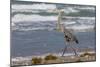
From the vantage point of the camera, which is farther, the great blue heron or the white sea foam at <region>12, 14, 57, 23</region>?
the great blue heron

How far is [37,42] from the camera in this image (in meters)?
2.21

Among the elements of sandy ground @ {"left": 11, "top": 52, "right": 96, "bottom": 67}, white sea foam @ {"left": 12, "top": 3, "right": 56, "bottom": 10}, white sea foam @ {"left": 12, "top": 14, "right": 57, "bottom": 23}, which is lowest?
sandy ground @ {"left": 11, "top": 52, "right": 96, "bottom": 67}

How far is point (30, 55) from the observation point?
218 cm

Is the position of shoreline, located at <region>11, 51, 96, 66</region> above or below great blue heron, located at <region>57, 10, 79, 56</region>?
below

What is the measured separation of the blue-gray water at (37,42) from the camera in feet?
6.97

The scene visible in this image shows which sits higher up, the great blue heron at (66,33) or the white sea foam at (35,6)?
the white sea foam at (35,6)

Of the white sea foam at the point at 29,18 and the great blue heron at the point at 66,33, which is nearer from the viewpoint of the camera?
the white sea foam at the point at 29,18

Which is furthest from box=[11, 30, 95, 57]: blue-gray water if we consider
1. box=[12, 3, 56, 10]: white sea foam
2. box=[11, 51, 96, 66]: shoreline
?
box=[12, 3, 56, 10]: white sea foam

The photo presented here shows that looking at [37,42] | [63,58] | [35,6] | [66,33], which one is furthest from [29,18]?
[63,58]

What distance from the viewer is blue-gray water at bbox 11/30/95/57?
2123 mm

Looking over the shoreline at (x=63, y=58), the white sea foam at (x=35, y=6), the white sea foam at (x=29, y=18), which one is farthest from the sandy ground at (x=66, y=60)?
the white sea foam at (x=35, y=6)

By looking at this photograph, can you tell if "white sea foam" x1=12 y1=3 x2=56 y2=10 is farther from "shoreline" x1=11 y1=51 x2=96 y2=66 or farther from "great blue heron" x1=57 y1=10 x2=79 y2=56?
"shoreline" x1=11 y1=51 x2=96 y2=66

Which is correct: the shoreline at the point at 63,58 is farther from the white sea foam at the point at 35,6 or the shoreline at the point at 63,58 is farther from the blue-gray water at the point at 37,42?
the white sea foam at the point at 35,6
